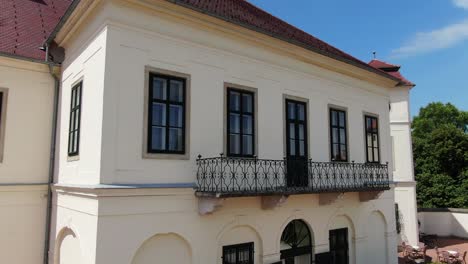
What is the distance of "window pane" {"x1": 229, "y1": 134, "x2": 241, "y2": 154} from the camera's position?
9992 mm

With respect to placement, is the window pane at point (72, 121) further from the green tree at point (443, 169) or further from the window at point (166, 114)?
the green tree at point (443, 169)

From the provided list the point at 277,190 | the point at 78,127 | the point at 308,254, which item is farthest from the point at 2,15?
the point at 308,254

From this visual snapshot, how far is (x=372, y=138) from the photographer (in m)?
14.9

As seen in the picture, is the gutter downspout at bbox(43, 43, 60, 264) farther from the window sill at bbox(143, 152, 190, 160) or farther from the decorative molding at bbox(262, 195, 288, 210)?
the decorative molding at bbox(262, 195, 288, 210)

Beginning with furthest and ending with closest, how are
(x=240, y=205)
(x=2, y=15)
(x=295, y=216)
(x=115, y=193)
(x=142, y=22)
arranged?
(x=2, y=15), (x=295, y=216), (x=240, y=205), (x=142, y=22), (x=115, y=193)

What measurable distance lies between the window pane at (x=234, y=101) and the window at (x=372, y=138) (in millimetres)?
6447

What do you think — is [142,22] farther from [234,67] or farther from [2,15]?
[2,15]

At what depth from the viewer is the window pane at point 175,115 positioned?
8.96m

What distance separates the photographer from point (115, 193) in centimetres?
792

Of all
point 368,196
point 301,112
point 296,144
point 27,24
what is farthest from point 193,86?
point 368,196

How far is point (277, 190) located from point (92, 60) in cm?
548

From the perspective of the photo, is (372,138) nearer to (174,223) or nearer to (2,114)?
(174,223)

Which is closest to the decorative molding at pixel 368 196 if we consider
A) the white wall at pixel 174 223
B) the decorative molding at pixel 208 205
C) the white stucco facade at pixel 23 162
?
the white wall at pixel 174 223

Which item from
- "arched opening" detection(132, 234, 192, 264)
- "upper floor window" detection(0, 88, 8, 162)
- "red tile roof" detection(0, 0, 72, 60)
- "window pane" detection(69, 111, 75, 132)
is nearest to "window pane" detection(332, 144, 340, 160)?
"arched opening" detection(132, 234, 192, 264)
